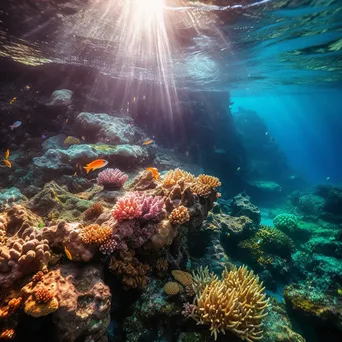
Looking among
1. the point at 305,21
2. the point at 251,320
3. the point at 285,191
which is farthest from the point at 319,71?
the point at 251,320

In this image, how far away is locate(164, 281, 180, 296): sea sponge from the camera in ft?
14.1

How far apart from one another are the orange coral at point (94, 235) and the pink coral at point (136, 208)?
0.40 meters

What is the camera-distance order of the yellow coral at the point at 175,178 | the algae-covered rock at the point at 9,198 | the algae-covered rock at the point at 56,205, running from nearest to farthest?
1. the yellow coral at the point at 175,178
2. the algae-covered rock at the point at 56,205
3. the algae-covered rock at the point at 9,198

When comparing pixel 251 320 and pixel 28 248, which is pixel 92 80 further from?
pixel 251 320

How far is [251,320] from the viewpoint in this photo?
165 inches

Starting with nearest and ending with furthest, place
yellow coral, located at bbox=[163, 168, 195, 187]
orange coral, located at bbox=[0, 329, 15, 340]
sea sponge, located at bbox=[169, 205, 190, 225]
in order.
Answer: orange coral, located at bbox=[0, 329, 15, 340]
sea sponge, located at bbox=[169, 205, 190, 225]
yellow coral, located at bbox=[163, 168, 195, 187]

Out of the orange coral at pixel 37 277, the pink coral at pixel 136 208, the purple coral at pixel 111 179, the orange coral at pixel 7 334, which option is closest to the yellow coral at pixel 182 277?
the pink coral at pixel 136 208

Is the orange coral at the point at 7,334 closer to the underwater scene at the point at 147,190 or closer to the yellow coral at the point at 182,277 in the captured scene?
the underwater scene at the point at 147,190

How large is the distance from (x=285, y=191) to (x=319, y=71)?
16.9 meters

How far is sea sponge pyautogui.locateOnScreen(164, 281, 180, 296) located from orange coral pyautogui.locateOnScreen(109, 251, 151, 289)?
17.3 inches

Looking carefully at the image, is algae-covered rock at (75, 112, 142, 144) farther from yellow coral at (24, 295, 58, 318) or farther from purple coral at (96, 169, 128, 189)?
yellow coral at (24, 295, 58, 318)

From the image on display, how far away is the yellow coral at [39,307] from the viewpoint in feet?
9.55

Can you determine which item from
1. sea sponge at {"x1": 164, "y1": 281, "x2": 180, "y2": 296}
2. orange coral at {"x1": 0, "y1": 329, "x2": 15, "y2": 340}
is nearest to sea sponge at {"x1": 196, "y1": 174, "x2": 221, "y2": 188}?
sea sponge at {"x1": 164, "y1": 281, "x2": 180, "y2": 296}

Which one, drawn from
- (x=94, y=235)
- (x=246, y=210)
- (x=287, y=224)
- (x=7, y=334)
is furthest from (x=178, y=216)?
(x=287, y=224)
